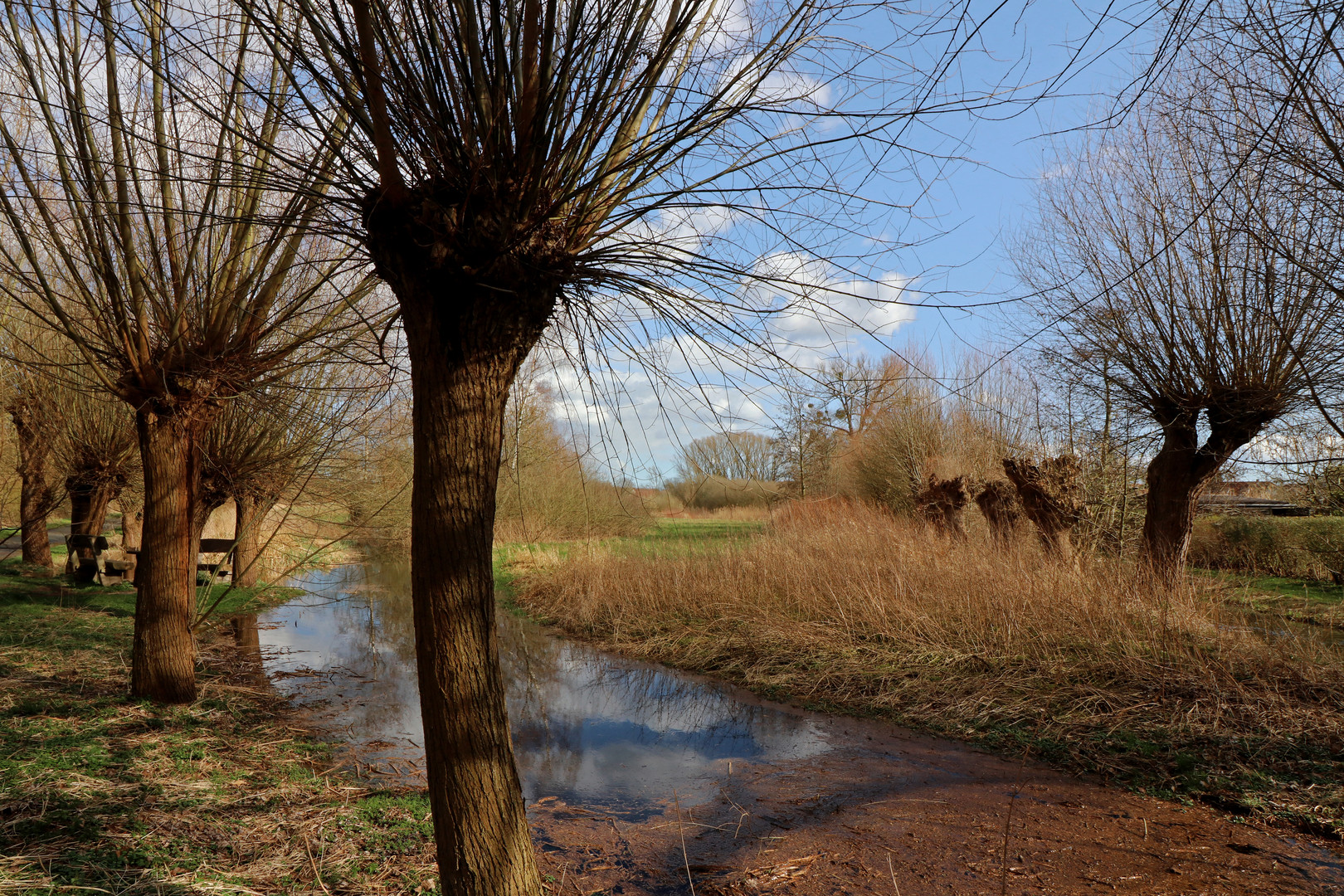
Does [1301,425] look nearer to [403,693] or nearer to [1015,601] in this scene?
[1015,601]

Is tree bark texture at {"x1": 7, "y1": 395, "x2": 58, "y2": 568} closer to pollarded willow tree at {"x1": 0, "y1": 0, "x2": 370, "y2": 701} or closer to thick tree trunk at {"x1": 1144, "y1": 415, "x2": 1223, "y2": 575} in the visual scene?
pollarded willow tree at {"x1": 0, "y1": 0, "x2": 370, "y2": 701}

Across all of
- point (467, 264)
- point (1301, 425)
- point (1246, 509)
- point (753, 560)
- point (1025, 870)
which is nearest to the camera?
point (467, 264)

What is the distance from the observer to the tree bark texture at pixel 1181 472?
8.72 m

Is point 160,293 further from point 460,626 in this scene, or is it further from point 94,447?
point 94,447

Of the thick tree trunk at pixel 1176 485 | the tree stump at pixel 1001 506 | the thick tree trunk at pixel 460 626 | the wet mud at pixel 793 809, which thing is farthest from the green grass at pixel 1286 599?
the thick tree trunk at pixel 460 626

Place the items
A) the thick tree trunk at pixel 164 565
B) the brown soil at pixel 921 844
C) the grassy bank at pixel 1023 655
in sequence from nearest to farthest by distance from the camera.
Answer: the brown soil at pixel 921 844 < the thick tree trunk at pixel 164 565 < the grassy bank at pixel 1023 655

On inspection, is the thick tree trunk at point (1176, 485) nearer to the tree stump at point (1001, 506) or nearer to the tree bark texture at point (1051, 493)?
the tree bark texture at point (1051, 493)

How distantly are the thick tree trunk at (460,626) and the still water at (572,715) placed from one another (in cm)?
286

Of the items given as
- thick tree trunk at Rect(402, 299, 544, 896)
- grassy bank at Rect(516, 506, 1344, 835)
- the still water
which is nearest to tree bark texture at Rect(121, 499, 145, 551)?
Answer: the still water

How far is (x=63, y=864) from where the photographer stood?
2828mm

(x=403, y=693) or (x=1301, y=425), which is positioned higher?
(x=1301, y=425)

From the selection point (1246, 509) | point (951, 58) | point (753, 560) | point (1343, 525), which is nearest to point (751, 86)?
point (951, 58)

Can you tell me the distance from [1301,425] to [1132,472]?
14.0 feet

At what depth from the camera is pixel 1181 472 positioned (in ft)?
30.2
